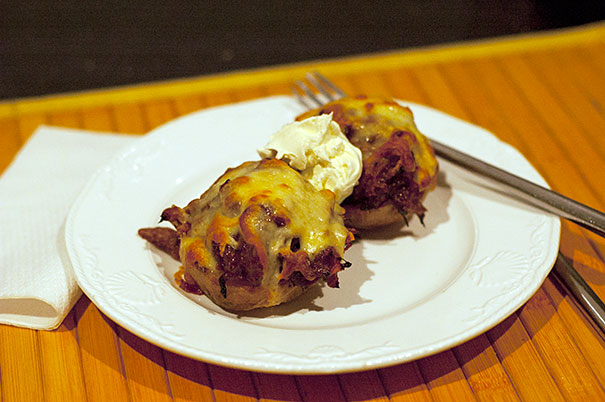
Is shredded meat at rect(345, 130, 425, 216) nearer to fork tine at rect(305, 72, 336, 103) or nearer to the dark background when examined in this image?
fork tine at rect(305, 72, 336, 103)

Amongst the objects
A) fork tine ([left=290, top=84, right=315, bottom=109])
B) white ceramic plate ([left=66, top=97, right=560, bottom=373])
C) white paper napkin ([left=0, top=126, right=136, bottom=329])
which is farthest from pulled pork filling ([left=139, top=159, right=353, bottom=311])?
fork tine ([left=290, top=84, right=315, bottom=109])

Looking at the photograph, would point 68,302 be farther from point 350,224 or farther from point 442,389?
point 442,389

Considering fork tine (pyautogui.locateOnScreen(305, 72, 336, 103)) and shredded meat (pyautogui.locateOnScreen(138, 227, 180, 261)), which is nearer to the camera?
shredded meat (pyautogui.locateOnScreen(138, 227, 180, 261))

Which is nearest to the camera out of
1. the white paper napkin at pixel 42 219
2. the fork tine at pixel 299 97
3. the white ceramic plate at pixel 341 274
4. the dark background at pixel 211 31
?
the white ceramic plate at pixel 341 274

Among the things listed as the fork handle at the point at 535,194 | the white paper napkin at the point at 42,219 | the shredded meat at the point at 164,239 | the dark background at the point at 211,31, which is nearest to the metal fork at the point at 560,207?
the fork handle at the point at 535,194

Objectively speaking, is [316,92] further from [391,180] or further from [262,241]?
[262,241]

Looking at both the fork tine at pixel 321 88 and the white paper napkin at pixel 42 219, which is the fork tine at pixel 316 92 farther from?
the white paper napkin at pixel 42 219

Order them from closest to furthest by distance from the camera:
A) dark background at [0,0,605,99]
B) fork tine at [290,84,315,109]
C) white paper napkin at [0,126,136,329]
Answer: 1. white paper napkin at [0,126,136,329]
2. fork tine at [290,84,315,109]
3. dark background at [0,0,605,99]
